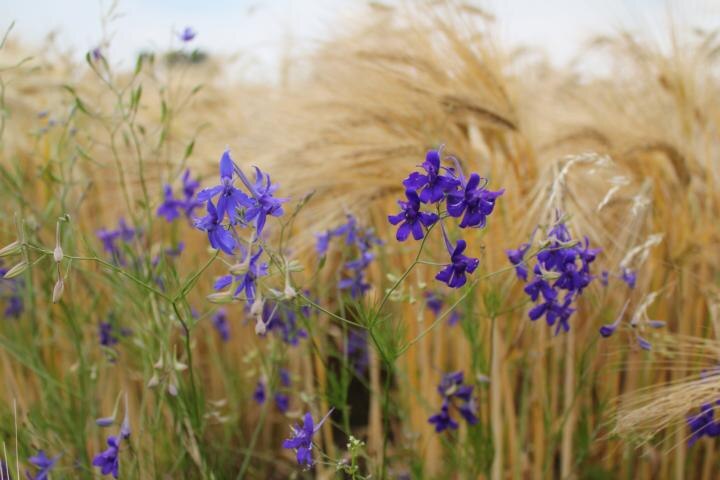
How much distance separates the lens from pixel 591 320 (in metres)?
1.62

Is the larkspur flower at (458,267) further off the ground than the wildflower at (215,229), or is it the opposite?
the wildflower at (215,229)

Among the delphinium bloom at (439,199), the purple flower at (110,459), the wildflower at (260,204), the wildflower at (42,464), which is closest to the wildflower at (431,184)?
the delphinium bloom at (439,199)

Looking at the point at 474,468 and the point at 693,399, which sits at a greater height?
the point at 693,399

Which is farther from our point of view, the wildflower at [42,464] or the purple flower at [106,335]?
the purple flower at [106,335]

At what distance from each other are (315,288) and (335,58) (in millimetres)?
617

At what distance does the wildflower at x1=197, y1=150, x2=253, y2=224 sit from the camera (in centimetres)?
84

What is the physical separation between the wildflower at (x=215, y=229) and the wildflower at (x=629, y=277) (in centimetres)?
75

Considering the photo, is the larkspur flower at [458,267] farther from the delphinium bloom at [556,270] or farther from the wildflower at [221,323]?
the wildflower at [221,323]

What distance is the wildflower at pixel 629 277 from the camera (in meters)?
1.25

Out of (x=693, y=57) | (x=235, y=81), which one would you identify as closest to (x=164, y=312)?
(x=693, y=57)

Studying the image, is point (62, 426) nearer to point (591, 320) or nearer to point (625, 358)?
point (591, 320)

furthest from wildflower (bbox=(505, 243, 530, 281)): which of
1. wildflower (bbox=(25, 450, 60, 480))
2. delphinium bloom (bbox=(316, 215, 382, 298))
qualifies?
wildflower (bbox=(25, 450, 60, 480))

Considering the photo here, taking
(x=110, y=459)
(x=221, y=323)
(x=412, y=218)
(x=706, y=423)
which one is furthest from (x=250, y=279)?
(x=221, y=323)

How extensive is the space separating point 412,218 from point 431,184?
5 cm
